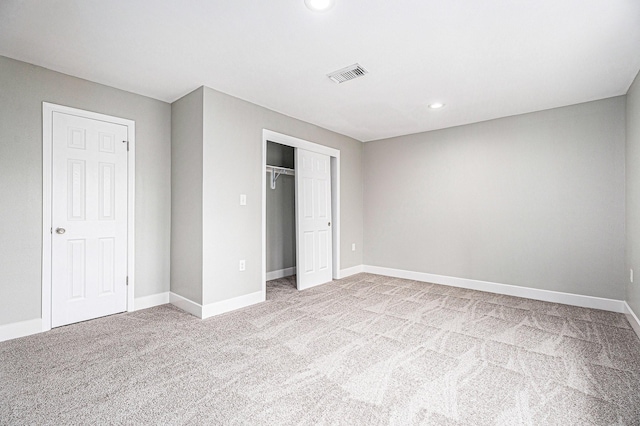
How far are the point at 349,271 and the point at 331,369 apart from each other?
128 inches

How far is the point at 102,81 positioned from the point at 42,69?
461 millimetres

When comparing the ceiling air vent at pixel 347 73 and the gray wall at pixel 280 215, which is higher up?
the ceiling air vent at pixel 347 73

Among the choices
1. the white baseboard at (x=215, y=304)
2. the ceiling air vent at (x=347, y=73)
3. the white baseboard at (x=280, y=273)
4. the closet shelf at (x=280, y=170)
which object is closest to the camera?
the ceiling air vent at (x=347, y=73)

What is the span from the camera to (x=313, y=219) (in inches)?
187

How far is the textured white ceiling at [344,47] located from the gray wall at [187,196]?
283mm

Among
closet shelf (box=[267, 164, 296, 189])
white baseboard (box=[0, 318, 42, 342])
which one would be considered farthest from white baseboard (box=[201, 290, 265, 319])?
closet shelf (box=[267, 164, 296, 189])

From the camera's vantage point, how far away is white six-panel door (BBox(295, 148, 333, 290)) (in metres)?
4.49

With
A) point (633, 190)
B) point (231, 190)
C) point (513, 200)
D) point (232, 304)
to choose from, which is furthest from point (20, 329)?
point (633, 190)

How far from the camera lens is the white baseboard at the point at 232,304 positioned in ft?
10.8

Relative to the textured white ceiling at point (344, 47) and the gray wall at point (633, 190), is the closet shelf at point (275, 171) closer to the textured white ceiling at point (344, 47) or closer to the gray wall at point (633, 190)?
the textured white ceiling at point (344, 47)

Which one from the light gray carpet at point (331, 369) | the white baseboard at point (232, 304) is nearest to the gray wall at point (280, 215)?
the white baseboard at point (232, 304)

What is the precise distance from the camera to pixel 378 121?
448 centimetres

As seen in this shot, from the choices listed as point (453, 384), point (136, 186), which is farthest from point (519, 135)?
point (136, 186)

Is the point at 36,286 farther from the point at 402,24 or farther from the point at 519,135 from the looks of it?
the point at 519,135
